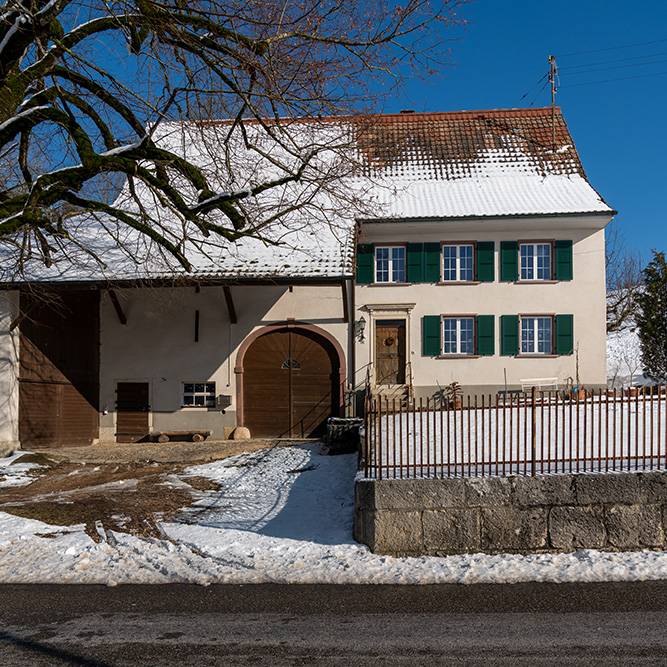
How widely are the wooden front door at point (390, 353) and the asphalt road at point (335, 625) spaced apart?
1317 centimetres

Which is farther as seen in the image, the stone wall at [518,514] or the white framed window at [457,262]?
the white framed window at [457,262]

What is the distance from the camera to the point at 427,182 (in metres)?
21.3

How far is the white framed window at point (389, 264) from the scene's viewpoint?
2014cm

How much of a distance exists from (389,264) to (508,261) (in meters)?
3.31

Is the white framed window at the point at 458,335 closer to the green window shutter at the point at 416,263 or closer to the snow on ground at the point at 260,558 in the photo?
the green window shutter at the point at 416,263

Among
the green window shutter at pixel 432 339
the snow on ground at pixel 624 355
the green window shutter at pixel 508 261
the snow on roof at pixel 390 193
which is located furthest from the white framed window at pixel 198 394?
the snow on ground at pixel 624 355

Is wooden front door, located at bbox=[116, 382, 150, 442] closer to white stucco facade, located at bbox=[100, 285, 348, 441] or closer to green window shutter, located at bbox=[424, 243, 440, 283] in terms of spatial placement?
white stucco facade, located at bbox=[100, 285, 348, 441]

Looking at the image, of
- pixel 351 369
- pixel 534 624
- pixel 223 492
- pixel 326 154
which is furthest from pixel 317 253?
pixel 534 624

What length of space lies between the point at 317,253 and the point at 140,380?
635 centimetres

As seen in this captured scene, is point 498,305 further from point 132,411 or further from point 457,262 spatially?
point 132,411

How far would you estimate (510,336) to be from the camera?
771 inches

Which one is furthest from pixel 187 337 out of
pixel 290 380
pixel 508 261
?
pixel 508 261

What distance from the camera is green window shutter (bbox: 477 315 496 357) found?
19.6 m

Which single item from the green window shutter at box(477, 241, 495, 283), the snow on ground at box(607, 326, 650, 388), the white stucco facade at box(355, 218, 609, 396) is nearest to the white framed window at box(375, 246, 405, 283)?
the white stucco facade at box(355, 218, 609, 396)
